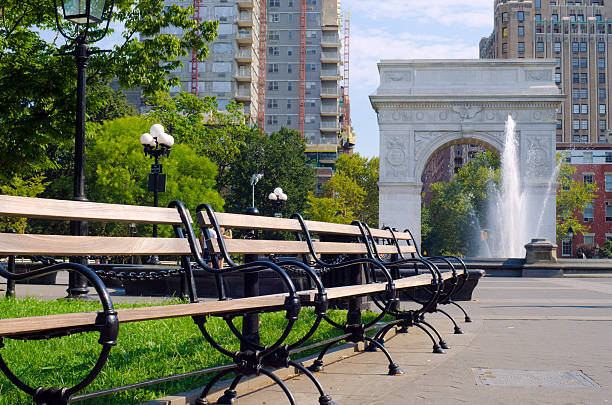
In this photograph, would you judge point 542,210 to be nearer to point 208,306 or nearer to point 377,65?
point 377,65

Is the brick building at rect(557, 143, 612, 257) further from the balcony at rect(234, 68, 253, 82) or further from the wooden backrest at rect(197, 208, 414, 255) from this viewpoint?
the wooden backrest at rect(197, 208, 414, 255)

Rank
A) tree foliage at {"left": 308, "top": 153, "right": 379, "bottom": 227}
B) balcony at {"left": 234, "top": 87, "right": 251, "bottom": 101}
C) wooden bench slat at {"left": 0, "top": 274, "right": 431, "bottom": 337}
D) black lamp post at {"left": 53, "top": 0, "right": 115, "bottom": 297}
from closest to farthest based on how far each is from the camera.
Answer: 1. wooden bench slat at {"left": 0, "top": 274, "right": 431, "bottom": 337}
2. black lamp post at {"left": 53, "top": 0, "right": 115, "bottom": 297}
3. tree foliage at {"left": 308, "top": 153, "right": 379, "bottom": 227}
4. balcony at {"left": 234, "top": 87, "right": 251, "bottom": 101}

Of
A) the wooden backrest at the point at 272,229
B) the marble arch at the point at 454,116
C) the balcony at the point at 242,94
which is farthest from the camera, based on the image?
the balcony at the point at 242,94

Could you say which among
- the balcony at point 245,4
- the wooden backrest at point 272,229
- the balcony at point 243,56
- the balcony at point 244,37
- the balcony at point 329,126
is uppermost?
the balcony at point 245,4

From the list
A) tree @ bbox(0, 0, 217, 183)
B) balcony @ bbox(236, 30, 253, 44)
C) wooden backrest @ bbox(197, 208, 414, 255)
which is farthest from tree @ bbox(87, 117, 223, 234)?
balcony @ bbox(236, 30, 253, 44)

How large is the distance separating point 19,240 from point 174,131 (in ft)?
150

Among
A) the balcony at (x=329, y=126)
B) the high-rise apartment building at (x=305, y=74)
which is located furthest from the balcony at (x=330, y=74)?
the balcony at (x=329, y=126)

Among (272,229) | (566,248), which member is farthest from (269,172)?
(272,229)

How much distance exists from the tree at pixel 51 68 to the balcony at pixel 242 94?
197 ft

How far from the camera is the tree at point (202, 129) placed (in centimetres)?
4691

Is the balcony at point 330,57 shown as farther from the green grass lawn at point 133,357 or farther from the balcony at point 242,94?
the green grass lawn at point 133,357

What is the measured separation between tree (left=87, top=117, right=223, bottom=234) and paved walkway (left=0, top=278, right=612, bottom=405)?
109 ft

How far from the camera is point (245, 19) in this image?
76812 millimetres

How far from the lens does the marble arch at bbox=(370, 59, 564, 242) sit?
36.9m
